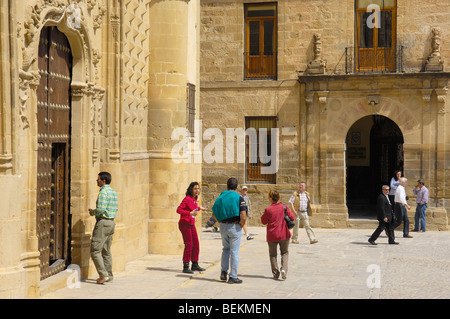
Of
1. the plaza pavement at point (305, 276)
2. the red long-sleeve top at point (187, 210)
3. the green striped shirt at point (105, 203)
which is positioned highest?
the green striped shirt at point (105, 203)

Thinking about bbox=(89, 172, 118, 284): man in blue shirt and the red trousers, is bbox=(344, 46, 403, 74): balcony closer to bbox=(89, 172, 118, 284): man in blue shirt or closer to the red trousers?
the red trousers

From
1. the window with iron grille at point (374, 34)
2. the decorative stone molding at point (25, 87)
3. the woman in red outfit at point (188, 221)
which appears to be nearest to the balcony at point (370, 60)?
the window with iron grille at point (374, 34)

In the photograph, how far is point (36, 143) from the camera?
9.20 meters

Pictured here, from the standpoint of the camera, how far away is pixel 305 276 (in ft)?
39.3

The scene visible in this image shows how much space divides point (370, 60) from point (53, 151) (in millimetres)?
12137

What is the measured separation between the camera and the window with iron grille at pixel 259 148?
2092cm

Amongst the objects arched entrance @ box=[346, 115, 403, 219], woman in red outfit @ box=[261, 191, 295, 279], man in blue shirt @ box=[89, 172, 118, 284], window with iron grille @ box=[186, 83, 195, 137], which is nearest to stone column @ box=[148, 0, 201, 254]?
window with iron grille @ box=[186, 83, 195, 137]

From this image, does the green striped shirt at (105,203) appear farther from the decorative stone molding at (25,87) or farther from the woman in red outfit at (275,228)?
the woman in red outfit at (275,228)

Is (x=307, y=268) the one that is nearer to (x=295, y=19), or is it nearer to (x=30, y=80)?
(x=30, y=80)

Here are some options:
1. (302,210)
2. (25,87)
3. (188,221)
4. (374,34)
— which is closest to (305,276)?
(188,221)

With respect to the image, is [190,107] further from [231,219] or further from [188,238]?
[231,219]

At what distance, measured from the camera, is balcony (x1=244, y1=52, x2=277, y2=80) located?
21.0 m

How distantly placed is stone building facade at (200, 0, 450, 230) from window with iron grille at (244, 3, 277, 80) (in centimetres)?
3
